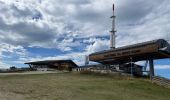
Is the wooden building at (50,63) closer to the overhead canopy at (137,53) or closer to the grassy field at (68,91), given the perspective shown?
the overhead canopy at (137,53)

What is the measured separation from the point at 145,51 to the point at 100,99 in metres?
38.9

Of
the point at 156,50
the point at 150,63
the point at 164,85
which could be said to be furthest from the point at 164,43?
the point at 164,85

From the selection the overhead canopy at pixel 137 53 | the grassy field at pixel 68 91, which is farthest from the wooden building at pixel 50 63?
the grassy field at pixel 68 91

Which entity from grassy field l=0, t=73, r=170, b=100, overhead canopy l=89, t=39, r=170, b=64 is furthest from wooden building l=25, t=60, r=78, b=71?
grassy field l=0, t=73, r=170, b=100

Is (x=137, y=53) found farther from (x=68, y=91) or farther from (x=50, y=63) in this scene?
(x=68, y=91)

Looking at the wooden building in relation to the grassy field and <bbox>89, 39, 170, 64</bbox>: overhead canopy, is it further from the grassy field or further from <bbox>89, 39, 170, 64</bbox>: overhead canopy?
the grassy field

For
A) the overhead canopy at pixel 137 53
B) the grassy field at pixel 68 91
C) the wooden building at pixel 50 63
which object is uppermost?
the overhead canopy at pixel 137 53

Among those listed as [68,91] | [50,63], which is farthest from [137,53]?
[68,91]

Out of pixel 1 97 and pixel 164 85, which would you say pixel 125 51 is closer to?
pixel 164 85

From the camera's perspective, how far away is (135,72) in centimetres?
7262

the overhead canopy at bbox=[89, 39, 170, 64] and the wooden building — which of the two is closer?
the overhead canopy at bbox=[89, 39, 170, 64]

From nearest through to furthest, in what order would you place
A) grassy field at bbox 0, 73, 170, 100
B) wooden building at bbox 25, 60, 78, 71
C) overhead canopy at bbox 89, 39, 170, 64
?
grassy field at bbox 0, 73, 170, 100 < overhead canopy at bbox 89, 39, 170, 64 < wooden building at bbox 25, 60, 78, 71

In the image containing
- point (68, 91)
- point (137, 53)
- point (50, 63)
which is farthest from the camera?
point (50, 63)

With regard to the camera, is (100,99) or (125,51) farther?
(125,51)
